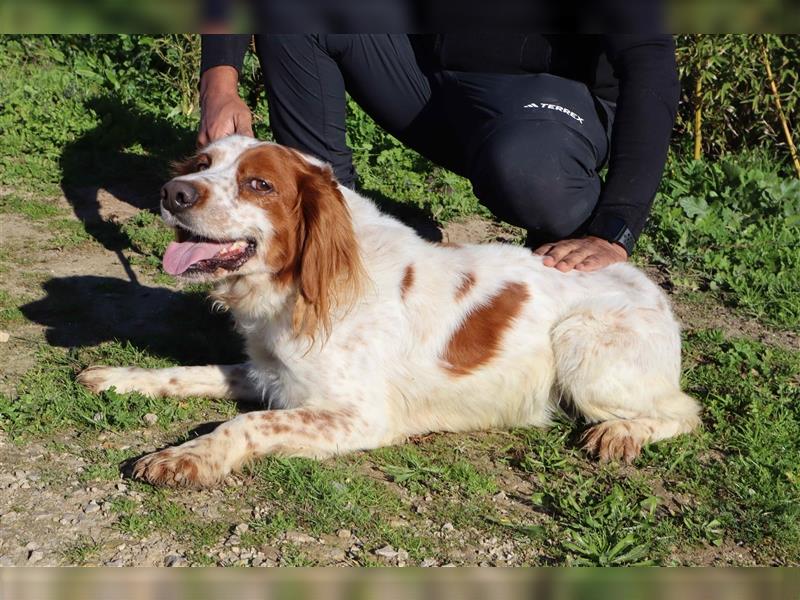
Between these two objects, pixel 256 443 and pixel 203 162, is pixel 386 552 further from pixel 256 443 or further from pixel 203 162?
pixel 203 162

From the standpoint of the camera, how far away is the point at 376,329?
365cm

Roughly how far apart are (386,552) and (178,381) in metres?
1.31

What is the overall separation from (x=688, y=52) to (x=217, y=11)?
5206 mm

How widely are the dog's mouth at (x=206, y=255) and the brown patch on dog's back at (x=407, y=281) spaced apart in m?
0.59

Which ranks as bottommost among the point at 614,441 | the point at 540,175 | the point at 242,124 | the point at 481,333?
the point at 614,441

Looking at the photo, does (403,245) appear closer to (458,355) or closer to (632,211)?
(458,355)

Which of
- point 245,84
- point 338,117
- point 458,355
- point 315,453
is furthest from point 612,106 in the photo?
point 245,84

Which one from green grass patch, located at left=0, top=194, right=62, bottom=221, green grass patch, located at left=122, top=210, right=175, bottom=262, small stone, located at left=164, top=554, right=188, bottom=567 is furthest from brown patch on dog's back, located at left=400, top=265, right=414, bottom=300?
green grass patch, located at left=0, top=194, right=62, bottom=221

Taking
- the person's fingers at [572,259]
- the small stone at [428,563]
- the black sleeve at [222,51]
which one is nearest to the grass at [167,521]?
the small stone at [428,563]

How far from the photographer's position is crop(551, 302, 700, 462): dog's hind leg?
12.2ft

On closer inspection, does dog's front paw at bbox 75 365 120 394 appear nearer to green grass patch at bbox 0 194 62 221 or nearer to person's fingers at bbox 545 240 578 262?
person's fingers at bbox 545 240 578 262

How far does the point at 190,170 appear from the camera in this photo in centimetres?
370

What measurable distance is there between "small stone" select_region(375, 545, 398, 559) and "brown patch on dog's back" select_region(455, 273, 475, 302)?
1.07 meters

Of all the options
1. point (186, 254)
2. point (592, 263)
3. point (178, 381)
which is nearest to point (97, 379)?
point (178, 381)
